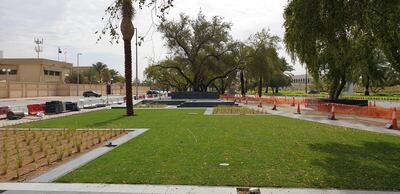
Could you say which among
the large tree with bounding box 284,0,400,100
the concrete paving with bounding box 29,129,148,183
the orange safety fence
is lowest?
the concrete paving with bounding box 29,129,148,183

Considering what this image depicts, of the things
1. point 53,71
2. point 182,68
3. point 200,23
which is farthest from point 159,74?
point 53,71

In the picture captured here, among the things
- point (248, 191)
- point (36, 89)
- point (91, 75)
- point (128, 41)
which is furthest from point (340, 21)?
point (91, 75)

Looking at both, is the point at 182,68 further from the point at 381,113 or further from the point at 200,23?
the point at 381,113

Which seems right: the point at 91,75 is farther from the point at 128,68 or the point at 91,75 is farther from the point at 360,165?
the point at 360,165

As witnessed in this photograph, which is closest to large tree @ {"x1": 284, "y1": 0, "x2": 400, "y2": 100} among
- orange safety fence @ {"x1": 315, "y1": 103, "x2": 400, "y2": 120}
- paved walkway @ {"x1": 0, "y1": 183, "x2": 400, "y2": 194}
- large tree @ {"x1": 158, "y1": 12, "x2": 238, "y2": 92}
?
paved walkway @ {"x1": 0, "y1": 183, "x2": 400, "y2": 194}

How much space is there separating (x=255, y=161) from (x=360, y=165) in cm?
242

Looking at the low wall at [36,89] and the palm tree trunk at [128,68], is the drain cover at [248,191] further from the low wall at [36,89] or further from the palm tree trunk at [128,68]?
the low wall at [36,89]

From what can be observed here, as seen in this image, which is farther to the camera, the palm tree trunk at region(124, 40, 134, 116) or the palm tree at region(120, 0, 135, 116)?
the palm tree trunk at region(124, 40, 134, 116)

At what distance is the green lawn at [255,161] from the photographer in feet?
27.7

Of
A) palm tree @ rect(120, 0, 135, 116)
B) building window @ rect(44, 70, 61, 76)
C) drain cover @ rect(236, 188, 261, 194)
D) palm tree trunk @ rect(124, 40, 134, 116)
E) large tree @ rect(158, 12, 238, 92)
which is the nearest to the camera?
drain cover @ rect(236, 188, 261, 194)

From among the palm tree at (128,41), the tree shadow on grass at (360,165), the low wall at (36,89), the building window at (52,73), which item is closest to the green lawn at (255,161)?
the tree shadow on grass at (360,165)

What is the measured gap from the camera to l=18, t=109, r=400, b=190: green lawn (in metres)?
8.45

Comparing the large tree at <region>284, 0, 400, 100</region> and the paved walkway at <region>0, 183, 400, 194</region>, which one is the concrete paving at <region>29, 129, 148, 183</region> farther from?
the large tree at <region>284, 0, 400, 100</region>

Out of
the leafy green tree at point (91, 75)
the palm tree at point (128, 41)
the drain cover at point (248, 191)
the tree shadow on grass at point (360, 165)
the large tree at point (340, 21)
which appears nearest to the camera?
the drain cover at point (248, 191)
